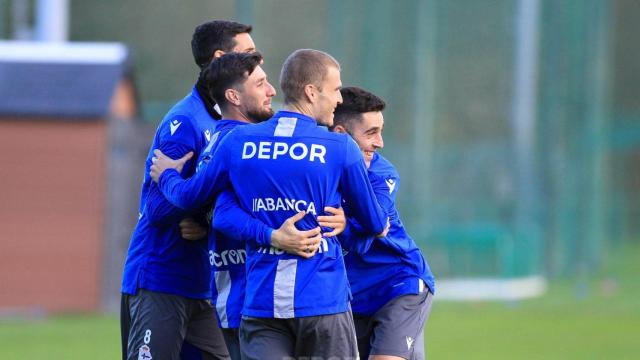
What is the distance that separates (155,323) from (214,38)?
4.65 feet

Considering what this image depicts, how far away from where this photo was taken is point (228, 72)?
18.8 ft

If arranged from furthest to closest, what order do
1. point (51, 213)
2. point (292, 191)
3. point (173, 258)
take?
point (51, 213) < point (173, 258) < point (292, 191)

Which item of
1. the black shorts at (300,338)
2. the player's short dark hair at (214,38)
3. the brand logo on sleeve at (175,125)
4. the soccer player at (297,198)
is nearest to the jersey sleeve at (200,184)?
the soccer player at (297,198)

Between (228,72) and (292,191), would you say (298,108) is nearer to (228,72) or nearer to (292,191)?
(292,191)

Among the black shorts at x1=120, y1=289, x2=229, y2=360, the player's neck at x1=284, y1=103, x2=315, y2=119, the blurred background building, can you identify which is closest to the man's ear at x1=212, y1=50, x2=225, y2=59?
the player's neck at x1=284, y1=103, x2=315, y2=119

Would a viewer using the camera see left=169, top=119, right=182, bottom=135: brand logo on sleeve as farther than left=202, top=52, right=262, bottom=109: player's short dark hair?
Yes

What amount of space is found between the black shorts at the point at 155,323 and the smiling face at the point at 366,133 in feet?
3.68

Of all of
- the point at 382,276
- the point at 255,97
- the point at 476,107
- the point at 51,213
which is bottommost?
the point at 51,213

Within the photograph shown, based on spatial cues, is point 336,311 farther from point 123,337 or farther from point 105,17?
point 105,17

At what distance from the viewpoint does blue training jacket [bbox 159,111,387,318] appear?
5195 millimetres

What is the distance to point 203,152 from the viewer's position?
5.71 metres

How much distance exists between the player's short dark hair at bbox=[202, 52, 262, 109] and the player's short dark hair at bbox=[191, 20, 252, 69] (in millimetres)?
463

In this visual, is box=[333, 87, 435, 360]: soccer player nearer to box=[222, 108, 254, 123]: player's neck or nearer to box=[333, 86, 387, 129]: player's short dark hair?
box=[333, 86, 387, 129]: player's short dark hair

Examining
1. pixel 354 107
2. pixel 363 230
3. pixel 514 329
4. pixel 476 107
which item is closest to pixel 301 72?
pixel 363 230
